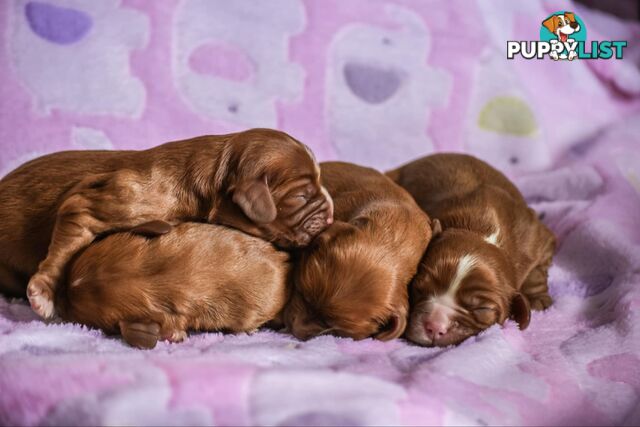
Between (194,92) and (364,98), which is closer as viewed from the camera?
(194,92)

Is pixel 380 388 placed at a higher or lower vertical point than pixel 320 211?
lower

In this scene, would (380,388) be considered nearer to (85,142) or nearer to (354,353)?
(354,353)

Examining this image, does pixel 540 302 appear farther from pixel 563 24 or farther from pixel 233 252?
pixel 563 24

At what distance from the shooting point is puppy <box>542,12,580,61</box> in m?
5.80

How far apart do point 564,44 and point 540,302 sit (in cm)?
291

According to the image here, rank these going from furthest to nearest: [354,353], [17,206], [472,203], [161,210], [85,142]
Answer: [85,142] → [472,203] → [17,206] → [161,210] → [354,353]

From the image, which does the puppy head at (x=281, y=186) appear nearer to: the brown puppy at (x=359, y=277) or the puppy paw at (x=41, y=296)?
the brown puppy at (x=359, y=277)

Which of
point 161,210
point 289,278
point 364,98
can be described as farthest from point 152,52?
point 289,278

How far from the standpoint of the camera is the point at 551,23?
582 cm

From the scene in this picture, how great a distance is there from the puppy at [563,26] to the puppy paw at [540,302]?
8.66 ft

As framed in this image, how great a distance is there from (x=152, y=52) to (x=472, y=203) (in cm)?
232

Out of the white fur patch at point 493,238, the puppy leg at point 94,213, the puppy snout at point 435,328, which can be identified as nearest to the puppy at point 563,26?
the white fur patch at point 493,238

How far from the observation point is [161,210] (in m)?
3.19

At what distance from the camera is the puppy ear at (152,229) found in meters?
2.96
